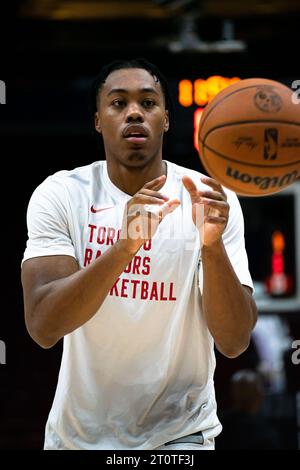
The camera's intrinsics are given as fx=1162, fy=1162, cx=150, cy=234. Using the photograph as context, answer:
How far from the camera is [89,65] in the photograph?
30.1 ft

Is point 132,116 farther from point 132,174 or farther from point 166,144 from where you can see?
point 166,144

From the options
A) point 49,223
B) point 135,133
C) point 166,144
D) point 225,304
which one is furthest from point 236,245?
point 166,144

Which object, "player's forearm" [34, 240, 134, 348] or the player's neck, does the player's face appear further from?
"player's forearm" [34, 240, 134, 348]

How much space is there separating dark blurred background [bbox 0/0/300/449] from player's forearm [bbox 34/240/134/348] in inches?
139

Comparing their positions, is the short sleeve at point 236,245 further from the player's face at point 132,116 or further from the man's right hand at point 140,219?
the man's right hand at point 140,219

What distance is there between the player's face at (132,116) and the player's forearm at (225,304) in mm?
524

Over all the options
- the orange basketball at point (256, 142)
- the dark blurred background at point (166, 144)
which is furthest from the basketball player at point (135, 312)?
the dark blurred background at point (166, 144)

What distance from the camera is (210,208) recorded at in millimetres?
3928

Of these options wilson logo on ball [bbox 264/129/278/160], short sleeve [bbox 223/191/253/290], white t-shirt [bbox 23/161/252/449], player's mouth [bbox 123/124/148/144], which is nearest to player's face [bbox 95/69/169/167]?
player's mouth [bbox 123/124/148/144]

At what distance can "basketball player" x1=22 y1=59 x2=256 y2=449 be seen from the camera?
431cm

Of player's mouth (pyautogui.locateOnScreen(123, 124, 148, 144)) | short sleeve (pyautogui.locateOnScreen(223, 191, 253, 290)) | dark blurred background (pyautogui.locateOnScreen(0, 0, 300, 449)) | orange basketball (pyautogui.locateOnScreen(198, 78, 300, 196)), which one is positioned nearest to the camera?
orange basketball (pyautogui.locateOnScreen(198, 78, 300, 196))

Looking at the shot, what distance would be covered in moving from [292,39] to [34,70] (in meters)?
2.40
